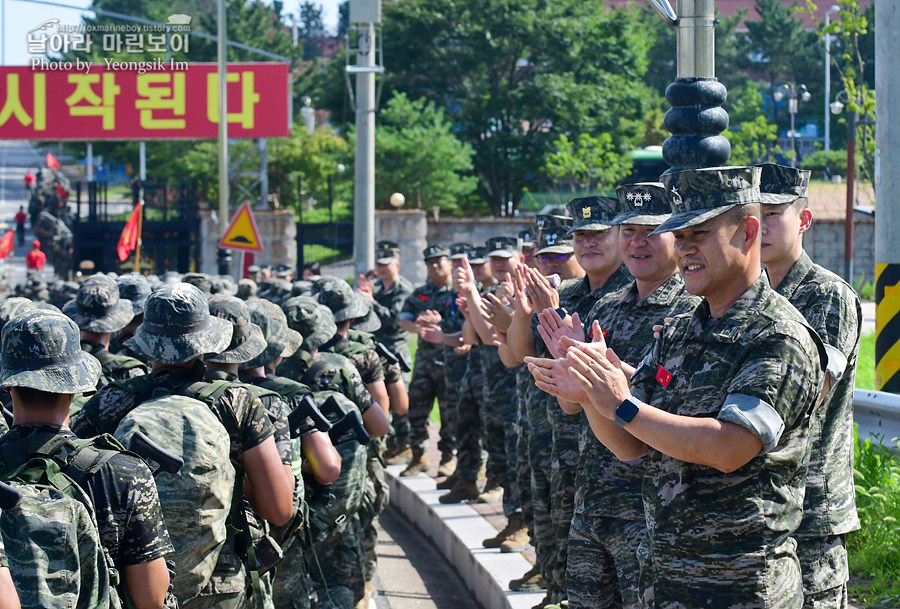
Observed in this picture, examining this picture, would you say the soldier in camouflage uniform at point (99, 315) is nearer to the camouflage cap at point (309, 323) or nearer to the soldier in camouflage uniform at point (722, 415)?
the camouflage cap at point (309, 323)

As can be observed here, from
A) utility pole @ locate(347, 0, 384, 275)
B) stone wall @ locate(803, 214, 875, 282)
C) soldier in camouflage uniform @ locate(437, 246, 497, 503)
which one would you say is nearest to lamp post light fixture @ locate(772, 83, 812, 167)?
stone wall @ locate(803, 214, 875, 282)

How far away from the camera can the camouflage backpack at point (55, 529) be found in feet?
10.6

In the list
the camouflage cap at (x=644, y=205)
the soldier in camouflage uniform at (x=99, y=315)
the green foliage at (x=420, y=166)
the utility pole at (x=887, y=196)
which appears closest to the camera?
the camouflage cap at (x=644, y=205)

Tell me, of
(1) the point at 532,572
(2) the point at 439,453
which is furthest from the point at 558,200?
(1) the point at 532,572

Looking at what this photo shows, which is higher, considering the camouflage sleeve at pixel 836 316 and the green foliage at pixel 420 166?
the green foliage at pixel 420 166

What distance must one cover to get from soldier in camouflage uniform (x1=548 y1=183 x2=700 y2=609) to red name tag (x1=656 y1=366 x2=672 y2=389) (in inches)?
41.8

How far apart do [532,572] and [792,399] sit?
4.30 m

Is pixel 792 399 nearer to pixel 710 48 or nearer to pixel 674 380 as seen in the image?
pixel 674 380

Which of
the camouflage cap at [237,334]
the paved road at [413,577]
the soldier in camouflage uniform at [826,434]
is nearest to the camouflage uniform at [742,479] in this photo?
the soldier in camouflage uniform at [826,434]

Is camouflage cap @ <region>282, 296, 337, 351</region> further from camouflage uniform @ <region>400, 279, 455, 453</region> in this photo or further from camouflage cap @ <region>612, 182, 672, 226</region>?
camouflage uniform @ <region>400, 279, 455, 453</region>

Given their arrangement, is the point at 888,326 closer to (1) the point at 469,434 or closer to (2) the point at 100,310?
(1) the point at 469,434

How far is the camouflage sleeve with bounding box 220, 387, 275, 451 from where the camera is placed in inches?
184

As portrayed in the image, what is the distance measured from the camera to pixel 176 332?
4688 millimetres

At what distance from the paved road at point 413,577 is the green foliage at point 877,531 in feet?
9.31
